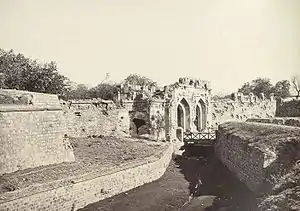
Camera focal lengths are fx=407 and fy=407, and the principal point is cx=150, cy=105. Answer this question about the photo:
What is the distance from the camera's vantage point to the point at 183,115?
509 inches

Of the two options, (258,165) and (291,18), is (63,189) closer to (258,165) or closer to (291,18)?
(258,165)

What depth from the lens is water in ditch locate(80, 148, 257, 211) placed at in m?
5.62

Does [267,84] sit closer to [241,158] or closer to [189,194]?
[241,158]

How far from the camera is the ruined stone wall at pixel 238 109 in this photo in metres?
14.3

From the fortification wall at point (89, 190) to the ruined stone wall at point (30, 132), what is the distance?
0.71 m

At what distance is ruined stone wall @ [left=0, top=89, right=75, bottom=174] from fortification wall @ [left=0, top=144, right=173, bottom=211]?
71cm

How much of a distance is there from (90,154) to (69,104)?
1668mm

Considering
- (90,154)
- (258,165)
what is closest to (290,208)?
(258,165)

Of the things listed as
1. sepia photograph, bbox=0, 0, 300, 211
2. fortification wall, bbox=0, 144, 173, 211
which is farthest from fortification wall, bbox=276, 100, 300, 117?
fortification wall, bbox=0, 144, 173, 211

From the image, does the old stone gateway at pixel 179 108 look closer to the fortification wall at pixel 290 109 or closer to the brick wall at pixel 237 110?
the brick wall at pixel 237 110

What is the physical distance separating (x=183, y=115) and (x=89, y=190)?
757 centimetres

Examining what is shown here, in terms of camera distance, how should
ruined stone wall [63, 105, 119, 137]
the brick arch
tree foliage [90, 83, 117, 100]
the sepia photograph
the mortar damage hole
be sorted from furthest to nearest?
tree foliage [90, 83, 117, 100]
the brick arch
the mortar damage hole
ruined stone wall [63, 105, 119, 137]
the sepia photograph

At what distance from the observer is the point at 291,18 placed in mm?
3967

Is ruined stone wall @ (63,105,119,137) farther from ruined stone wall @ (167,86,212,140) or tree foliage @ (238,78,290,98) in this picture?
tree foliage @ (238,78,290,98)
